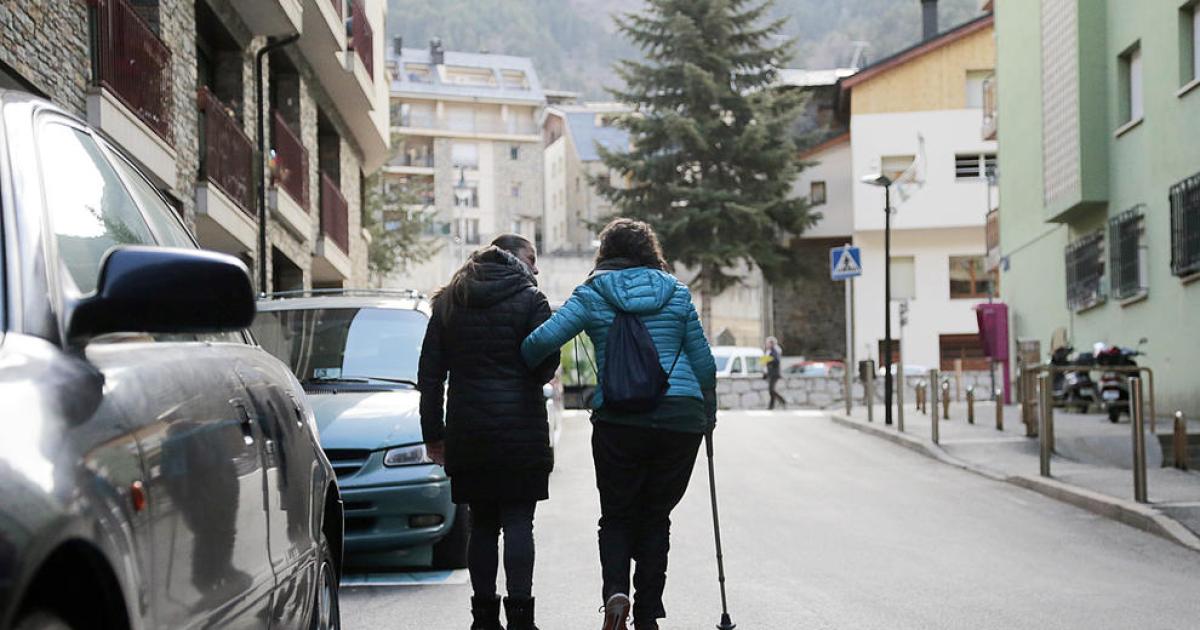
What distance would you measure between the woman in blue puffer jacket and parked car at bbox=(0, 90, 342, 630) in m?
2.66

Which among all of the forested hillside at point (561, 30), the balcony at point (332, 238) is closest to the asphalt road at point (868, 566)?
the balcony at point (332, 238)

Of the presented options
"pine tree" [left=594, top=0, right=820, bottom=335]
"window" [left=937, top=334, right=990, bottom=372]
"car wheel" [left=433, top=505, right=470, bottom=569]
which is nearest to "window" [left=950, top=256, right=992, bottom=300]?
"window" [left=937, top=334, right=990, bottom=372]

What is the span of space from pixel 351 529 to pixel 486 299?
250 centimetres

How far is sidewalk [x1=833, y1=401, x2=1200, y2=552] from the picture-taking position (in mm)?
11742

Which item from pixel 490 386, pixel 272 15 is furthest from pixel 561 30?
pixel 490 386

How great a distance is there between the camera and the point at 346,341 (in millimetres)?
9984

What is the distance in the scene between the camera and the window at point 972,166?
174 feet

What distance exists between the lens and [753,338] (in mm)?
79750

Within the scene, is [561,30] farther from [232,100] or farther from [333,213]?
[232,100]

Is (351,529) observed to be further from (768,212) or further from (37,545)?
(768,212)

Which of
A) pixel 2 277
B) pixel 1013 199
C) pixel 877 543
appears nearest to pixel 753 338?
pixel 1013 199

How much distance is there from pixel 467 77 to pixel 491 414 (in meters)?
102

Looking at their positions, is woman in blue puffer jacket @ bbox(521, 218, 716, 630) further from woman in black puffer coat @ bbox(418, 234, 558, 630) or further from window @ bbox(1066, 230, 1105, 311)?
window @ bbox(1066, 230, 1105, 311)

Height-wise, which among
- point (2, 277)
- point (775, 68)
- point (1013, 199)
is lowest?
point (2, 277)
